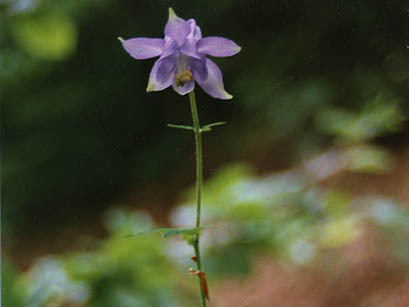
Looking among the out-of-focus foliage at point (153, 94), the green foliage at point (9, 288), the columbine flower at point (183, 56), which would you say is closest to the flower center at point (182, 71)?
the columbine flower at point (183, 56)

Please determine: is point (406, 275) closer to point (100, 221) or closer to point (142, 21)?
point (142, 21)

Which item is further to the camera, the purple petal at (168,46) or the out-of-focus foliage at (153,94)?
the out-of-focus foliage at (153,94)

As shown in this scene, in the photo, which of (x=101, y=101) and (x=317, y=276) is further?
(x=101, y=101)

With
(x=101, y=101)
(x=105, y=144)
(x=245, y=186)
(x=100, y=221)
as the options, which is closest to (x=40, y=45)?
(x=245, y=186)

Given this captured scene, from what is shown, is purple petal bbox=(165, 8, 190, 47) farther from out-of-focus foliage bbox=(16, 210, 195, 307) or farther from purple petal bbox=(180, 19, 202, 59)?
out-of-focus foliage bbox=(16, 210, 195, 307)

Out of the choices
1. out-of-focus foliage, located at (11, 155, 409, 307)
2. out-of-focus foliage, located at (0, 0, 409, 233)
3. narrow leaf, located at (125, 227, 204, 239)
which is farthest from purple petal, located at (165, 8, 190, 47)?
out-of-focus foliage, located at (11, 155, 409, 307)

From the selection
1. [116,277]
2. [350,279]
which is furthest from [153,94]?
[116,277]

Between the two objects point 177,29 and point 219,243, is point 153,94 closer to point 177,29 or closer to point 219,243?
point 219,243

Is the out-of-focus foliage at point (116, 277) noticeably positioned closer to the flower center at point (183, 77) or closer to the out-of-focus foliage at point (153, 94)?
the out-of-focus foliage at point (153, 94)
